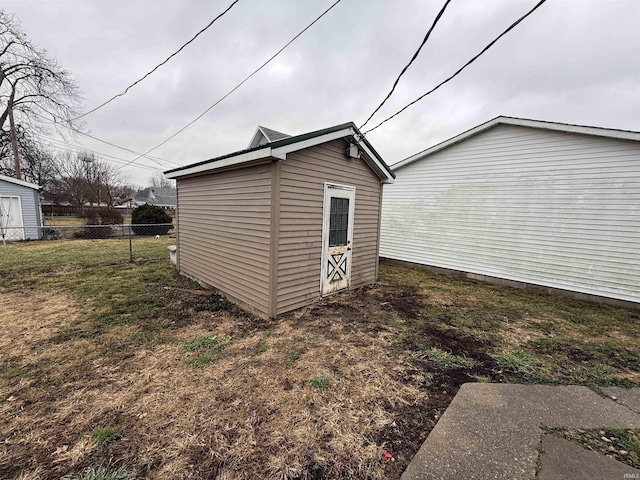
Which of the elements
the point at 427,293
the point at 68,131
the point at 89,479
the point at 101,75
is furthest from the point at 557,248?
the point at 68,131

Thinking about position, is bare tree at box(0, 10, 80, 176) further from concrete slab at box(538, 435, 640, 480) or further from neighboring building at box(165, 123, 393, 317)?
concrete slab at box(538, 435, 640, 480)

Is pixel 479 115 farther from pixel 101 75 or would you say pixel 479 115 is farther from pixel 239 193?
pixel 101 75

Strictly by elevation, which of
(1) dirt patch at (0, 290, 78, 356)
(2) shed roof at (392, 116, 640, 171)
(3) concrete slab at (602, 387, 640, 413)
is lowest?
(1) dirt patch at (0, 290, 78, 356)

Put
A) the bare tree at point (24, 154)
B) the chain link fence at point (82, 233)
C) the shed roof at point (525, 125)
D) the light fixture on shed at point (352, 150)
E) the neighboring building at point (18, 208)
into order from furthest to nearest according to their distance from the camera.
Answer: the bare tree at point (24, 154)
the chain link fence at point (82, 233)
the neighboring building at point (18, 208)
the shed roof at point (525, 125)
the light fixture on shed at point (352, 150)

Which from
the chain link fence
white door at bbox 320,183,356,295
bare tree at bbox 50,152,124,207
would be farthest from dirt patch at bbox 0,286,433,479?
bare tree at bbox 50,152,124,207

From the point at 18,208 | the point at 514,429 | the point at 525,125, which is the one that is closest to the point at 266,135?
the point at 525,125

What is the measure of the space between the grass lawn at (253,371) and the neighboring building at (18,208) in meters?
9.47

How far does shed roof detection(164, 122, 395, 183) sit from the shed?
2.97 m

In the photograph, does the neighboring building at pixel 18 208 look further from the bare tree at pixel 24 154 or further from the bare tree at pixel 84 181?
the bare tree at pixel 84 181

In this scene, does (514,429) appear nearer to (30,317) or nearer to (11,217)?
(30,317)

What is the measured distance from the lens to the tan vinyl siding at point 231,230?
13.6 feet

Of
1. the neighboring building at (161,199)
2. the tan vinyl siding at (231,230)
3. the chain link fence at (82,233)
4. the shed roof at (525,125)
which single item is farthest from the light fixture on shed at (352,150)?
the neighboring building at (161,199)

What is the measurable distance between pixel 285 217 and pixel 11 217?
15969 mm

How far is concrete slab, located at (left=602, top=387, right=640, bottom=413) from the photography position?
248 centimetres
